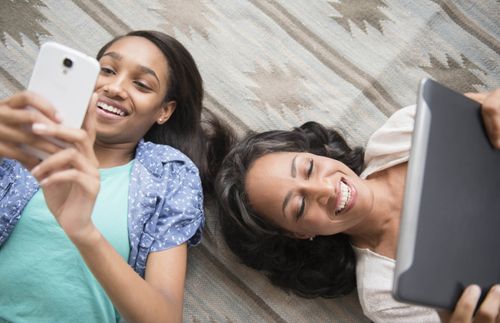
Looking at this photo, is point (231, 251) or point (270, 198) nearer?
point (270, 198)

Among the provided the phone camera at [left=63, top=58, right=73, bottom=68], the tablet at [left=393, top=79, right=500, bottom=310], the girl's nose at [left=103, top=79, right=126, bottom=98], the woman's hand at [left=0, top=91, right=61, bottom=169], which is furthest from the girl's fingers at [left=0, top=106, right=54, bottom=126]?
the tablet at [left=393, top=79, right=500, bottom=310]

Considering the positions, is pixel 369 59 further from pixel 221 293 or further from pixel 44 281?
pixel 44 281

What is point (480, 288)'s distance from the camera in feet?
2.72

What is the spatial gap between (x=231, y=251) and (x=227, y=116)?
0.42 m

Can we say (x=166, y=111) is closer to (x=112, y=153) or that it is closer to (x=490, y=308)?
(x=112, y=153)

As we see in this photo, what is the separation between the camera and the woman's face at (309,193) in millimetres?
1122

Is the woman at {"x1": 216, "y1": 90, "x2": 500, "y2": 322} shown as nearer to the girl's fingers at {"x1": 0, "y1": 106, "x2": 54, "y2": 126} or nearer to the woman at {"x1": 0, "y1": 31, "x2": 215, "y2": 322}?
the woman at {"x1": 0, "y1": 31, "x2": 215, "y2": 322}

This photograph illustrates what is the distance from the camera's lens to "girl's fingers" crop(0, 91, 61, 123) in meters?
0.76

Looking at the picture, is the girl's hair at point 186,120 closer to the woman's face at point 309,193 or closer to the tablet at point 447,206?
the woman's face at point 309,193

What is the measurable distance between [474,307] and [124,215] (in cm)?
80

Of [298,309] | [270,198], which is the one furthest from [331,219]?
[298,309]

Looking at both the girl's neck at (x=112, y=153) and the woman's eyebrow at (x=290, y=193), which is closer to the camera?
the woman's eyebrow at (x=290, y=193)

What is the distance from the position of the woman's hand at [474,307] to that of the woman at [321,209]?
1.22ft

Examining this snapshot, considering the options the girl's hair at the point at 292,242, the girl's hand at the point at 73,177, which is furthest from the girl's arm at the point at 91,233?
the girl's hair at the point at 292,242
